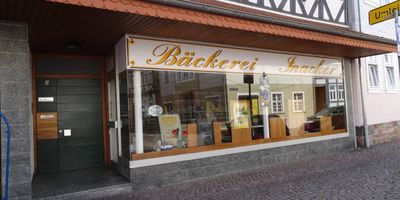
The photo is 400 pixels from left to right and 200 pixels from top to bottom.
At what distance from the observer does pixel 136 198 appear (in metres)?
6.06

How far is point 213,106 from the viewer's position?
27.3 feet

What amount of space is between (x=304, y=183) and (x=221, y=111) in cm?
274

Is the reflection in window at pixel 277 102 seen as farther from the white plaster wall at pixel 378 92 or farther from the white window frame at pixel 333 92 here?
the white plaster wall at pixel 378 92

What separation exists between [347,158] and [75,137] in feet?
23.1

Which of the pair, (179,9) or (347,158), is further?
(347,158)

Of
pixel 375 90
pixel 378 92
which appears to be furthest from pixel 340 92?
pixel 378 92

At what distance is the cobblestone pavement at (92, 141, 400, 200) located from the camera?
5.81 metres

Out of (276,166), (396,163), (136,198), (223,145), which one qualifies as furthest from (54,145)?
(396,163)

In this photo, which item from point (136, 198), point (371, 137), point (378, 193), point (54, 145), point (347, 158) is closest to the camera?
point (378, 193)

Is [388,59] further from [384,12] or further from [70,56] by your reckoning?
[70,56]

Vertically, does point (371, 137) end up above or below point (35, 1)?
below

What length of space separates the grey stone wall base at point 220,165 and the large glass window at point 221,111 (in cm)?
29

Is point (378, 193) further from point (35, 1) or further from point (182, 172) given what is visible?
point (35, 1)

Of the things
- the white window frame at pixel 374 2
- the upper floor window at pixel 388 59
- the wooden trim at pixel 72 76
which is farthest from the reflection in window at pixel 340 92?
the wooden trim at pixel 72 76
